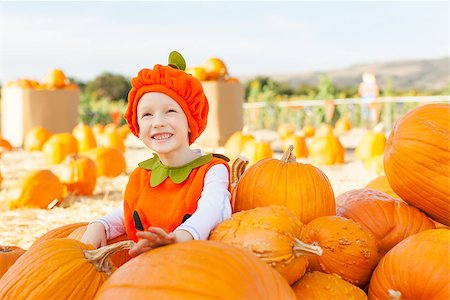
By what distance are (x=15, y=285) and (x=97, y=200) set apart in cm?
401

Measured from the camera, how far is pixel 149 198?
95.0 inches

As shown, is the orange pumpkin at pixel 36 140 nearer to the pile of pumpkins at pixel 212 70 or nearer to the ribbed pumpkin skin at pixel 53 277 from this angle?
the pile of pumpkins at pixel 212 70

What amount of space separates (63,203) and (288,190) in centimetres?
373

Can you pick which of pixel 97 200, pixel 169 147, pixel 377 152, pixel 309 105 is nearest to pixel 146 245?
pixel 169 147

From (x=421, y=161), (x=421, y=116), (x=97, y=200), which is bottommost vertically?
(x=97, y=200)

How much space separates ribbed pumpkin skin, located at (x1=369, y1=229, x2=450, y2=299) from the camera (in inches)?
79.3

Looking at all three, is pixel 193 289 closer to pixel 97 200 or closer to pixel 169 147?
pixel 169 147

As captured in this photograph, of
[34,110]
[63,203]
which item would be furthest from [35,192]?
[34,110]

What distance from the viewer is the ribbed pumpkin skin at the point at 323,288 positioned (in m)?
1.91

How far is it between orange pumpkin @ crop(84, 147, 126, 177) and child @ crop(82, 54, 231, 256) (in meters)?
4.74

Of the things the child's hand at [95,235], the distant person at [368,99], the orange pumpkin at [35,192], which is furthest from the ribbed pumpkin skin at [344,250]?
the distant person at [368,99]

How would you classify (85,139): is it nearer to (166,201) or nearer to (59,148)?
(59,148)

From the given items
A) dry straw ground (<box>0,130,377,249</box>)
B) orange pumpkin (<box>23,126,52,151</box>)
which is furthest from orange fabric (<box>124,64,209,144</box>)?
orange pumpkin (<box>23,126,52,151</box>)

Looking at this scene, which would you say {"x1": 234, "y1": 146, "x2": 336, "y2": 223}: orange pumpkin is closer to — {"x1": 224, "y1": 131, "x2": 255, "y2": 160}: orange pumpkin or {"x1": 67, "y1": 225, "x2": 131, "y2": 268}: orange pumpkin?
{"x1": 67, "y1": 225, "x2": 131, "y2": 268}: orange pumpkin
